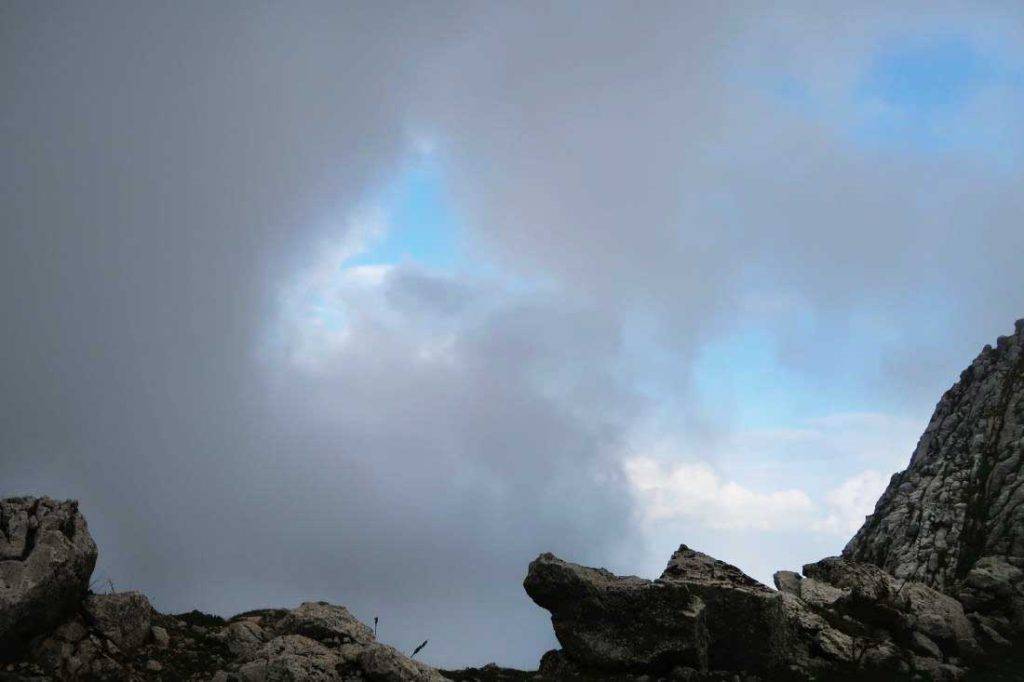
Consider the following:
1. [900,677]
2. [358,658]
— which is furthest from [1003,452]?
[358,658]

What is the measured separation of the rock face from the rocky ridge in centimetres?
21

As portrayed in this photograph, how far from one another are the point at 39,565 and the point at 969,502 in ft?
Answer: 206

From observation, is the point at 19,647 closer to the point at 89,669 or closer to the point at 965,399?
the point at 89,669

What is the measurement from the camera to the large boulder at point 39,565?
36062 millimetres

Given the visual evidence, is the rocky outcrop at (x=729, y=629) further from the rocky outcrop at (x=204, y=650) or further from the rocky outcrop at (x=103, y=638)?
the rocky outcrop at (x=103, y=638)

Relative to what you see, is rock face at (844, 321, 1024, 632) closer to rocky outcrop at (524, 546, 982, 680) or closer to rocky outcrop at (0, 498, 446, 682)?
rocky outcrop at (524, 546, 982, 680)

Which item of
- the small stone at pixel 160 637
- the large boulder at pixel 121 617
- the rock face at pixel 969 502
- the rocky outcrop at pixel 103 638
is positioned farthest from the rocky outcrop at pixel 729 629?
→ the large boulder at pixel 121 617

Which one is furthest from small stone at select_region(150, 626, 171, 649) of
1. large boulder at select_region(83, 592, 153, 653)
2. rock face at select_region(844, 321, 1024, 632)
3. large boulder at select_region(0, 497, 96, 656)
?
rock face at select_region(844, 321, 1024, 632)

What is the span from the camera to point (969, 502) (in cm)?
6444

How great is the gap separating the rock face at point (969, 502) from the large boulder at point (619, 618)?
21980 millimetres

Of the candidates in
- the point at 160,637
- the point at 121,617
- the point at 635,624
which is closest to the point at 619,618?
the point at 635,624

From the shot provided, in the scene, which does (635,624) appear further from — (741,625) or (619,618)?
(741,625)

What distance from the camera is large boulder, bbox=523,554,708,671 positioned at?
144 feet

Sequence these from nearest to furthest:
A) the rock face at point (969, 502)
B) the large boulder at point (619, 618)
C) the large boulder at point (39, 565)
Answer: the large boulder at point (39, 565), the large boulder at point (619, 618), the rock face at point (969, 502)
